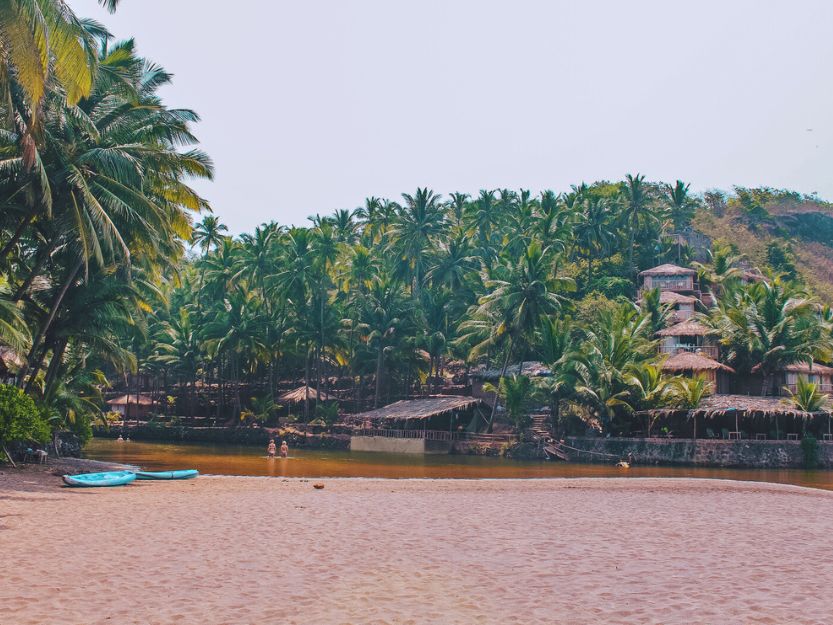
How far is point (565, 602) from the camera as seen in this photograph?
8.39 meters

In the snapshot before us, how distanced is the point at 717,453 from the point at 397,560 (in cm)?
3376

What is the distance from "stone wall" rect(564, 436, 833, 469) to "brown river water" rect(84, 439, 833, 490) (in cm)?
186

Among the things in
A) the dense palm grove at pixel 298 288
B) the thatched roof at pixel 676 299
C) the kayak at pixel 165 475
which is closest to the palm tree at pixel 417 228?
the dense palm grove at pixel 298 288

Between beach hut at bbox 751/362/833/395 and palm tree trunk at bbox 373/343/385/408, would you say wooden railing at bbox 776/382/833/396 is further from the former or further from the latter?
palm tree trunk at bbox 373/343/385/408

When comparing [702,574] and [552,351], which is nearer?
[702,574]

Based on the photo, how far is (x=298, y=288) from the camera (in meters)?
62.0

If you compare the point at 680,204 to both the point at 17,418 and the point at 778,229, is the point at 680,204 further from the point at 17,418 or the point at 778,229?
the point at 17,418

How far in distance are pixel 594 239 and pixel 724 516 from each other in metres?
58.9

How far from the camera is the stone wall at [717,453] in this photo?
3944cm

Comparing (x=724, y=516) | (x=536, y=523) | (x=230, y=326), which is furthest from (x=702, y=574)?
(x=230, y=326)

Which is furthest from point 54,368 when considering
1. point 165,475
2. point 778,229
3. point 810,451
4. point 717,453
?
point 778,229

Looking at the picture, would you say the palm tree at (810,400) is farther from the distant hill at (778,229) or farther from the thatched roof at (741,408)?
the distant hill at (778,229)

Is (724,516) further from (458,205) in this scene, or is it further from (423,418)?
(458,205)

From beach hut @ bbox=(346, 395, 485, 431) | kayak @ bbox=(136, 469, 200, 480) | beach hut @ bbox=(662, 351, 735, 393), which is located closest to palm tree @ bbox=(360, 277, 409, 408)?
beach hut @ bbox=(346, 395, 485, 431)
